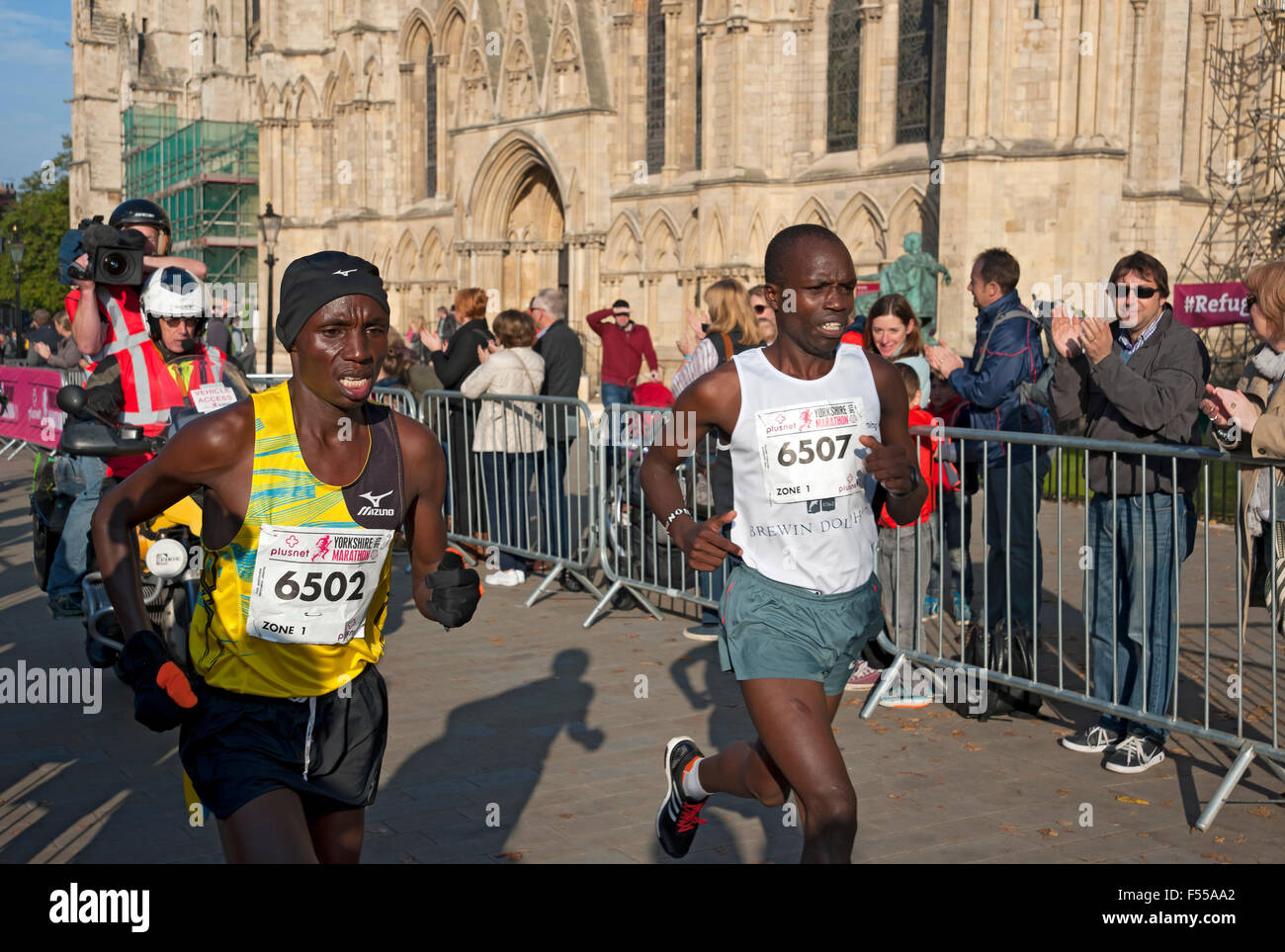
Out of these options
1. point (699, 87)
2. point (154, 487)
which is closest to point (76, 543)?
point (154, 487)

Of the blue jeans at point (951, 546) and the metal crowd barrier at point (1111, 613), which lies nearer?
the metal crowd barrier at point (1111, 613)

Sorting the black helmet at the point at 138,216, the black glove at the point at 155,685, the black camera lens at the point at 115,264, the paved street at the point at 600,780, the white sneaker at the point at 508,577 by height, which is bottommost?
the paved street at the point at 600,780

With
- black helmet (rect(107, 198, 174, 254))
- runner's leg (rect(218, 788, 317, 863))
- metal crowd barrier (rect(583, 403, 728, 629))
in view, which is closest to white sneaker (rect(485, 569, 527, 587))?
metal crowd barrier (rect(583, 403, 728, 629))

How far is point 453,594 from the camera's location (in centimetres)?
314

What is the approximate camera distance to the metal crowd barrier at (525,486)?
988 cm

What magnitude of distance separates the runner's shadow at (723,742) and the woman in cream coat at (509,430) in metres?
2.28

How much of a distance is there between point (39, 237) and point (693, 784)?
87.5 m

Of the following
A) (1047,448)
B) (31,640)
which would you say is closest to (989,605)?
(1047,448)

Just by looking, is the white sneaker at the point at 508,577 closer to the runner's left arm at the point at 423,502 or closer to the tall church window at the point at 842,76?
the runner's left arm at the point at 423,502

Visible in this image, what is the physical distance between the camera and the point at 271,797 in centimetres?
302

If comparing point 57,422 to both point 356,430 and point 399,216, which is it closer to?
point 356,430

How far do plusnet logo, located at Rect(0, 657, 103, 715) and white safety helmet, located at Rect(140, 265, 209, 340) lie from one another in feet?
7.12
